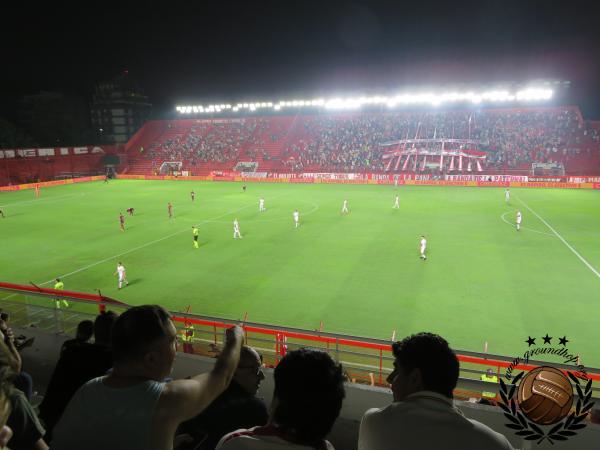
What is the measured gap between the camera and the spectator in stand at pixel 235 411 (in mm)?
3215

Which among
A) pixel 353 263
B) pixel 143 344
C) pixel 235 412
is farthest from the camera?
pixel 353 263

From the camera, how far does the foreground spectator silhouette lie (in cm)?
256

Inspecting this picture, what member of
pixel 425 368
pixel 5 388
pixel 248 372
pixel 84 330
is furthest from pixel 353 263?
pixel 5 388

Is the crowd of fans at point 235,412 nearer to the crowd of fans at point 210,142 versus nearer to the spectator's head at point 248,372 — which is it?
the spectator's head at point 248,372

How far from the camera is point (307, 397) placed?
235 cm

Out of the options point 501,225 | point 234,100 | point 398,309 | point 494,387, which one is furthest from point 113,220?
point 234,100

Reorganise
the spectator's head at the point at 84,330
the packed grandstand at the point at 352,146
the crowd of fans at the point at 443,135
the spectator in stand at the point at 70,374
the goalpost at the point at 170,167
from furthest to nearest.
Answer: the goalpost at the point at 170,167, the crowd of fans at the point at 443,135, the packed grandstand at the point at 352,146, the spectator's head at the point at 84,330, the spectator in stand at the point at 70,374

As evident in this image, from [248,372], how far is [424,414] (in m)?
1.39

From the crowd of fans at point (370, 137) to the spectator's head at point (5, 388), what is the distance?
6316 centimetres

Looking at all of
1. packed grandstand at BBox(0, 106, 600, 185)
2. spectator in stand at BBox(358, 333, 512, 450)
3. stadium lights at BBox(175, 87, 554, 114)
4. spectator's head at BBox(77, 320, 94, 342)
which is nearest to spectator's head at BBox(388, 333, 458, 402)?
spectator in stand at BBox(358, 333, 512, 450)

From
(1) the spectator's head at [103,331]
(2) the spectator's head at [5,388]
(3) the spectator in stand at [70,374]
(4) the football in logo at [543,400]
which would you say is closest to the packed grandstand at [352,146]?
(4) the football in logo at [543,400]

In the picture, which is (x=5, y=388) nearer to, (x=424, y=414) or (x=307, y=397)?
(x=307, y=397)

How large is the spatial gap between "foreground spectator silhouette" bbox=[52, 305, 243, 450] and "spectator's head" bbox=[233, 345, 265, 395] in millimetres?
530

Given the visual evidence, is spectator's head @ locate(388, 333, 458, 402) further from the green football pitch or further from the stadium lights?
the stadium lights
